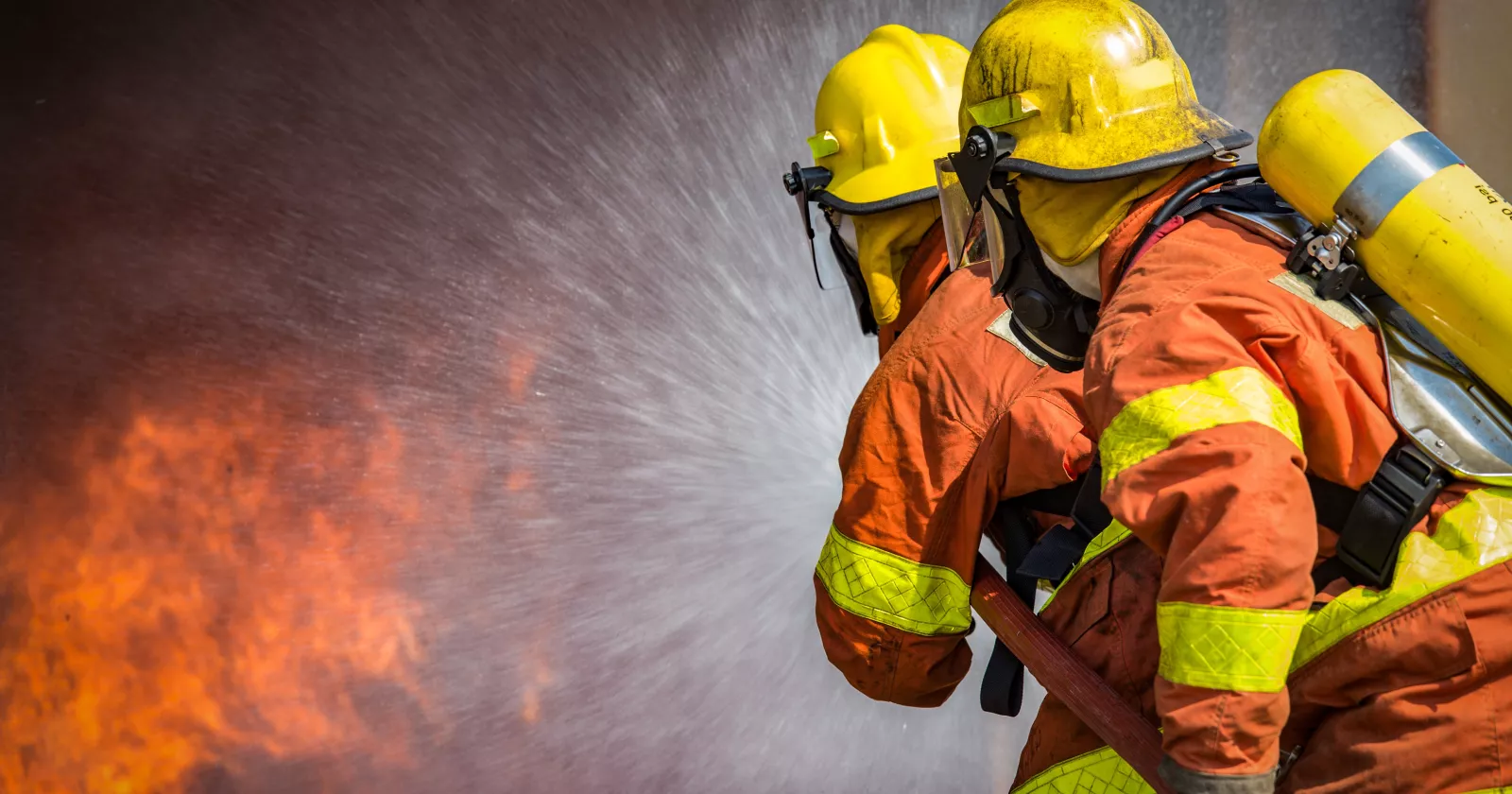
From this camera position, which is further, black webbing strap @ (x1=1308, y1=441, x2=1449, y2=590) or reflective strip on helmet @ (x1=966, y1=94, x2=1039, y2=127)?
reflective strip on helmet @ (x1=966, y1=94, x2=1039, y2=127)

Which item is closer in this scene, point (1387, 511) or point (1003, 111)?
point (1387, 511)

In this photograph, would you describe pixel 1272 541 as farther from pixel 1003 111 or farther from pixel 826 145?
pixel 826 145

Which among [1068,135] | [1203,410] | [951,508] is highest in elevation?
[1068,135]

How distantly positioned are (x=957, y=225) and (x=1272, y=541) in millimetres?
1074

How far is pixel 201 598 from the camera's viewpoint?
9.82ft

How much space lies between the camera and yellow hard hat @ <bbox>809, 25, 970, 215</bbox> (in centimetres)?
272

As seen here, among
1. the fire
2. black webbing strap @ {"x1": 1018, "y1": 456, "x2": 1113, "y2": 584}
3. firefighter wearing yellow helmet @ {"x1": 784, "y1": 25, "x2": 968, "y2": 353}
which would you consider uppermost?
firefighter wearing yellow helmet @ {"x1": 784, "y1": 25, "x2": 968, "y2": 353}

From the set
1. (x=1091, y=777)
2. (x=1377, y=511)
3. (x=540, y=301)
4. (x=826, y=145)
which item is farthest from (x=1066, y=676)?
(x=540, y=301)

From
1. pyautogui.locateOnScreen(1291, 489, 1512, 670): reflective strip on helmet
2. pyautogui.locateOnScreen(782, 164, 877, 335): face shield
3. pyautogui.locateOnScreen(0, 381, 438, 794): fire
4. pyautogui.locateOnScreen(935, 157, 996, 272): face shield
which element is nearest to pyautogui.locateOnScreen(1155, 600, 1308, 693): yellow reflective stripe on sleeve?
pyautogui.locateOnScreen(1291, 489, 1512, 670): reflective strip on helmet

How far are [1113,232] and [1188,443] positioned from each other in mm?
495

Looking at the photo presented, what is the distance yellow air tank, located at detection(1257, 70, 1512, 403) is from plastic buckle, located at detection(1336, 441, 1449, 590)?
12cm

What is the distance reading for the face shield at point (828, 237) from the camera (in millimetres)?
2891

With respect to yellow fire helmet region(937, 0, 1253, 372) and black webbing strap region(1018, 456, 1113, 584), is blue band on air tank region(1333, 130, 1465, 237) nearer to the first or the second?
yellow fire helmet region(937, 0, 1253, 372)

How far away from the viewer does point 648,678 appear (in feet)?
12.8
